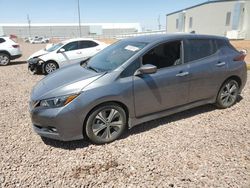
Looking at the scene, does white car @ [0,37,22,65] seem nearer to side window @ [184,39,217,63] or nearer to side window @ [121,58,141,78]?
side window @ [121,58,141,78]

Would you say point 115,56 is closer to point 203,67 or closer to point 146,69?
point 146,69

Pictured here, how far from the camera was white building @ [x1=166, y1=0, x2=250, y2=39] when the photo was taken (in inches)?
1208

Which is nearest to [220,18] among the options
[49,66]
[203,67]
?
[49,66]

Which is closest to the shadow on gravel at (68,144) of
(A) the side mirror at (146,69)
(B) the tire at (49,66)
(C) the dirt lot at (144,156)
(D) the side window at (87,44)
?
(C) the dirt lot at (144,156)

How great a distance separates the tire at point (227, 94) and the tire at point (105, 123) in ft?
7.51

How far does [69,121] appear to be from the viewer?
3.29m

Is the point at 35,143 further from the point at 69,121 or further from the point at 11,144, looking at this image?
the point at 69,121

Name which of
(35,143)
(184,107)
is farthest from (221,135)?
(35,143)

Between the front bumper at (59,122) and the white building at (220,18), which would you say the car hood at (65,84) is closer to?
the front bumper at (59,122)

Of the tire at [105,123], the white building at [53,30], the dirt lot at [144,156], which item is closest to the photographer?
the dirt lot at [144,156]

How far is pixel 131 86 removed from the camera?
359 cm

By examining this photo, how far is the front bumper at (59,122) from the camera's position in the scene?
128 inches

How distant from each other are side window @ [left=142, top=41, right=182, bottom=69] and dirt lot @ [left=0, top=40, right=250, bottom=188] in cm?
112

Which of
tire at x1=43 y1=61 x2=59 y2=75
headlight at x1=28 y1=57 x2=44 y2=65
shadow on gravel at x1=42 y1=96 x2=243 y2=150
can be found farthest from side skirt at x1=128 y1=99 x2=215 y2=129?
headlight at x1=28 y1=57 x2=44 y2=65
